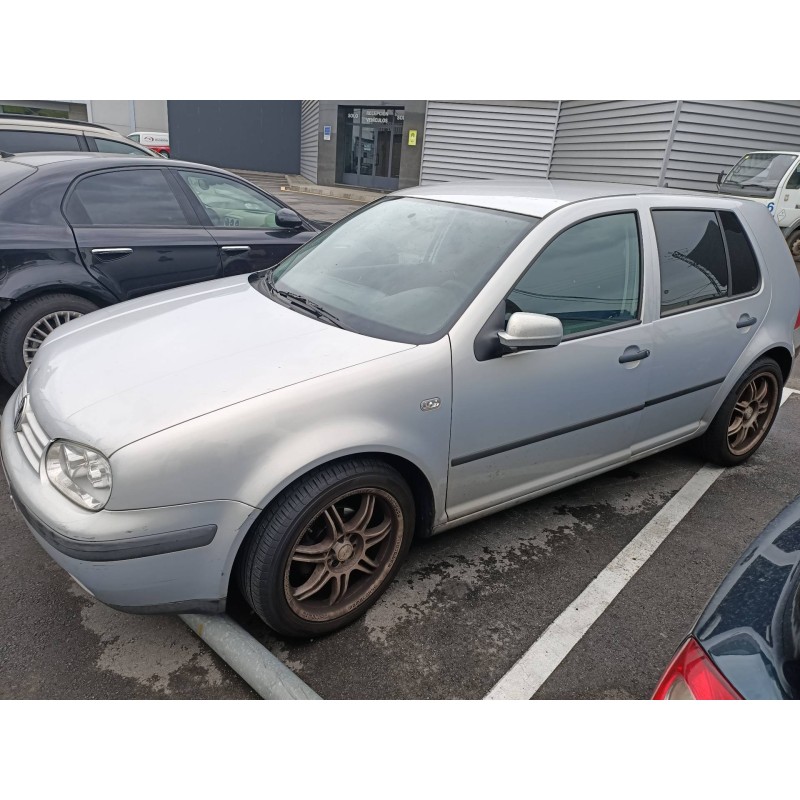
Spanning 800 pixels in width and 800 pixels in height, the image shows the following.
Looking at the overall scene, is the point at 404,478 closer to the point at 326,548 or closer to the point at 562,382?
the point at 326,548

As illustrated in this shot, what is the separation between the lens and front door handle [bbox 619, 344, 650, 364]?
2920mm

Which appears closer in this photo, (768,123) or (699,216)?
(699,216)

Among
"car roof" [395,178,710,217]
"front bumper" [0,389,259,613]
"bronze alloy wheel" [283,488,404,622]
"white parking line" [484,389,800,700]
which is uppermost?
"car roof" [395,178,710,217]

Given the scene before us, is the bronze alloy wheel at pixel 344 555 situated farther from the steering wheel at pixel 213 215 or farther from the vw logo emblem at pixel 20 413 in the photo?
the steering wheel at pixel 213 215

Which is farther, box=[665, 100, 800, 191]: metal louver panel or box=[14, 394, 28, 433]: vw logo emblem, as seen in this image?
box=[665, 100, 800, 191]: metal louver panel

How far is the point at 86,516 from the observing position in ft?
6.34

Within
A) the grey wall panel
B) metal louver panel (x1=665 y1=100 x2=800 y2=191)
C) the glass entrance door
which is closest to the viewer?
metal louver panel (x1=665 y1=100 x2=800 y2=191)

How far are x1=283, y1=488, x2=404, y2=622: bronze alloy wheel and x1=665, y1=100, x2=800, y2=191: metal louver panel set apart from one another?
11.4 meters

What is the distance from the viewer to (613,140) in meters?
13.0

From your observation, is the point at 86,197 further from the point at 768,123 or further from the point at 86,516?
the point at 768,123

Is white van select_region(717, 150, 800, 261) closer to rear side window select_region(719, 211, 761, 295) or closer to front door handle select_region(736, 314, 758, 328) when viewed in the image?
rear side window select_region(719, 211, 761, 295)

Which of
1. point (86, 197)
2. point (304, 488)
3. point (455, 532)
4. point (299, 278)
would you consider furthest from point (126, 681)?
point (86, 197)

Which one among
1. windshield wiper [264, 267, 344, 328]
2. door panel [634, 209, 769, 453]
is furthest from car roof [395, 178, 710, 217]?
windshield wiper [264, 267, 344, 328]

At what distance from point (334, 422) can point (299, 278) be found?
3.79ft
